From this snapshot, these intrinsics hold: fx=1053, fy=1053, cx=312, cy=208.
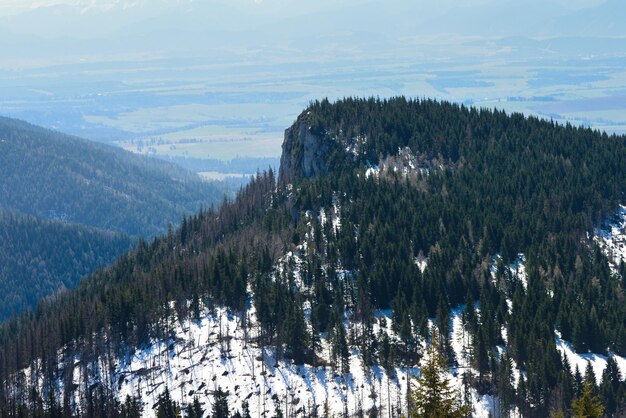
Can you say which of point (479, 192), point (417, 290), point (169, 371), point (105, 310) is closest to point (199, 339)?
point (169, 371)

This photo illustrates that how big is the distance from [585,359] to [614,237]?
4075 cm

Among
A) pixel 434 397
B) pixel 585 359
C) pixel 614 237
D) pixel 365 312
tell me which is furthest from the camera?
pixel 614 237

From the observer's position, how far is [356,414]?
403ft

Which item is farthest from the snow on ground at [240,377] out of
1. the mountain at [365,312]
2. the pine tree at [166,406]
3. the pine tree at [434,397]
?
the pine tree at [434,397]

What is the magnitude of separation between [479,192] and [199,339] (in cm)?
5959

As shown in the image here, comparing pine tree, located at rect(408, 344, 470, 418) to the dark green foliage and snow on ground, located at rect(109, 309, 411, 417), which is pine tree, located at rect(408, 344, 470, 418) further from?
the dark green foliage

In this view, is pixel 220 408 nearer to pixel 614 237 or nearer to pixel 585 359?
pixel 585 359

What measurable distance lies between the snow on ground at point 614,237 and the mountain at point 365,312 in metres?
0.40

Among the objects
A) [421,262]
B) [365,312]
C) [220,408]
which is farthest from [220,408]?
[421,262]

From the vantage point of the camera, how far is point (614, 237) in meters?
162

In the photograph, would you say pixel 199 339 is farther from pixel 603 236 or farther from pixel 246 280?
pixel 603 236

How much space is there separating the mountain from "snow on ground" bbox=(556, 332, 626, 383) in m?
0.32

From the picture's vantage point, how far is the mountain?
125562mm

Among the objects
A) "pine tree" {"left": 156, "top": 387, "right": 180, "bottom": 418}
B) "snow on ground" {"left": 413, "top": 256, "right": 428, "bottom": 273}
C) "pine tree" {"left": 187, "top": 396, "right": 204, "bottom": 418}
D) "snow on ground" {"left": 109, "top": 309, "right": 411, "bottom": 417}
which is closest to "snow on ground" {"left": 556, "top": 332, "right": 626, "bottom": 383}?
"snow on ground" {"left": 109, "top": 309, "right": 411, "bottom": 417}
